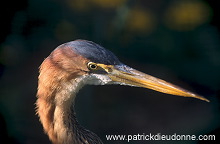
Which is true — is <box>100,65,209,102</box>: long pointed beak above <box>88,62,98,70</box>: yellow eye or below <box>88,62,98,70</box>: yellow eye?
below

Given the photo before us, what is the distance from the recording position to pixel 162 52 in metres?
3.92

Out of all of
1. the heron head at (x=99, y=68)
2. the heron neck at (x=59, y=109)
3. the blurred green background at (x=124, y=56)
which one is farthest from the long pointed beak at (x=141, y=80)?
the blurred green background at (x=124, y=56)

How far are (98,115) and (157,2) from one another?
1596mm

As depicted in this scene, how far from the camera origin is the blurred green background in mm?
3254

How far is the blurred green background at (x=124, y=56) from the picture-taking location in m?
3.25

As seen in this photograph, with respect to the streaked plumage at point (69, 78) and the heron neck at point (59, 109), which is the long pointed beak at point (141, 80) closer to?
the streaked plumage at point (69, 78)

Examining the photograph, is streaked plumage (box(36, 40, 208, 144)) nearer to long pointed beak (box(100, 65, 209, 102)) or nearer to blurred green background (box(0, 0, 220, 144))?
long pointed beak (box(100, 65, 209, 102))

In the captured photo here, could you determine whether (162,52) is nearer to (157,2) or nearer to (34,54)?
(157,2)

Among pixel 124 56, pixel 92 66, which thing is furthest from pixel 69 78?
pixel 124 56

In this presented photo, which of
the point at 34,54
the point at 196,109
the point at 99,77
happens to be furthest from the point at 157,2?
the point at 99,77

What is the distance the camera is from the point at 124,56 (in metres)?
3.79

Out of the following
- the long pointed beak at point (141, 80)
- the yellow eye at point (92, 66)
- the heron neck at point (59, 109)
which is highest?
the yellow eye at point (92, 66)

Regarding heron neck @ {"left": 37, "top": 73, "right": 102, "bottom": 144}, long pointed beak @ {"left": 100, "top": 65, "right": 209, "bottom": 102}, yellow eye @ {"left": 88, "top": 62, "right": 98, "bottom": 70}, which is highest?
yellow eye @ {"left": 88, "top": 62, "right": 98, "bottom": 70}

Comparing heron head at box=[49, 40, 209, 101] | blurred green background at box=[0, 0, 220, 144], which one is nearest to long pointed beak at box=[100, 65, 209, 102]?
heron head at box=[49, 40, 209, 101]
